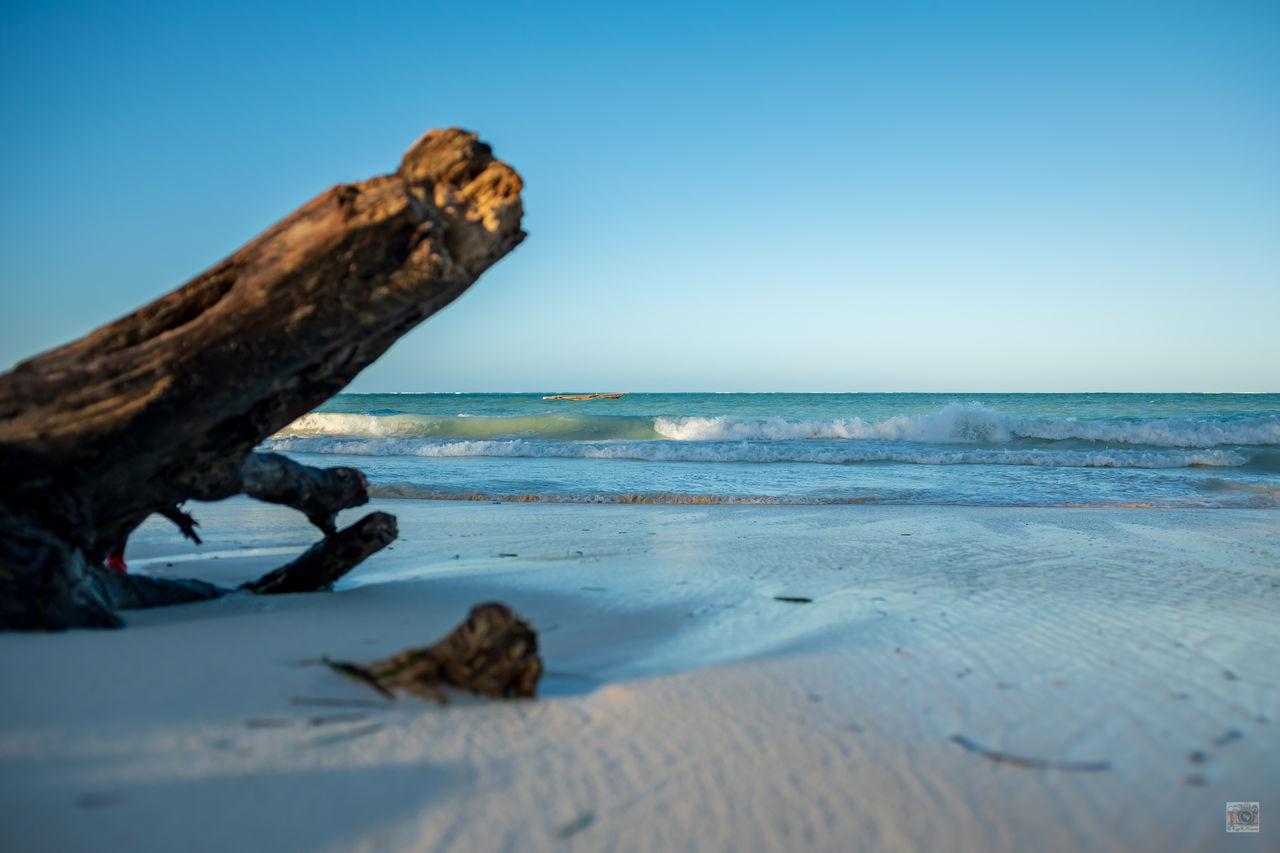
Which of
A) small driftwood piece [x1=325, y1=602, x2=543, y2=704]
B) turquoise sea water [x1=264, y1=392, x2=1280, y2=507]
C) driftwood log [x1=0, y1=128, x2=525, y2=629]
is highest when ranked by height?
driftwood log [x1=0, y1=128, x2=525, y2=629]

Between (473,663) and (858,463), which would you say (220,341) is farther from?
(858,463)

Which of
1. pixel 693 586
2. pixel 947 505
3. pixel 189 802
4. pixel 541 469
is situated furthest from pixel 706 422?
pixel 189 802

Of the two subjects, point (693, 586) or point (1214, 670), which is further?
point (693, 586)

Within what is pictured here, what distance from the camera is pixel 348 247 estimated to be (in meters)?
2.61

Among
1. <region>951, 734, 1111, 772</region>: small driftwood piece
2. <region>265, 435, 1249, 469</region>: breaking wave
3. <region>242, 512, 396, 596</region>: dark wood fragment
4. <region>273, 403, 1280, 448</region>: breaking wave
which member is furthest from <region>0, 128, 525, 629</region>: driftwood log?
<region>273, 403, 1280, 448</region>: breaking wave

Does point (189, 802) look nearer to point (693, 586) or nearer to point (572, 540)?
point (693, 586)

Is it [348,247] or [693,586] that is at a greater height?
[348,247]

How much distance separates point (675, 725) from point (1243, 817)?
1540 mm

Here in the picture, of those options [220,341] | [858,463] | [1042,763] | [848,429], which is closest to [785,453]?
[858,463]

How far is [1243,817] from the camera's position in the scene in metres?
1.99

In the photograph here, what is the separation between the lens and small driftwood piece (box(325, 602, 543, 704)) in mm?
2295

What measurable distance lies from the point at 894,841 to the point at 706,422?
74.0 ft

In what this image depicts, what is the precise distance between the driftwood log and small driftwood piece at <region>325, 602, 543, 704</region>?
1.24 meters

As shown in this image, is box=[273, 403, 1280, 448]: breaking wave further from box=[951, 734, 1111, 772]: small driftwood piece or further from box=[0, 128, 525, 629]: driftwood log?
box=[951, 734, 1111, 772]: small driftwood piece
